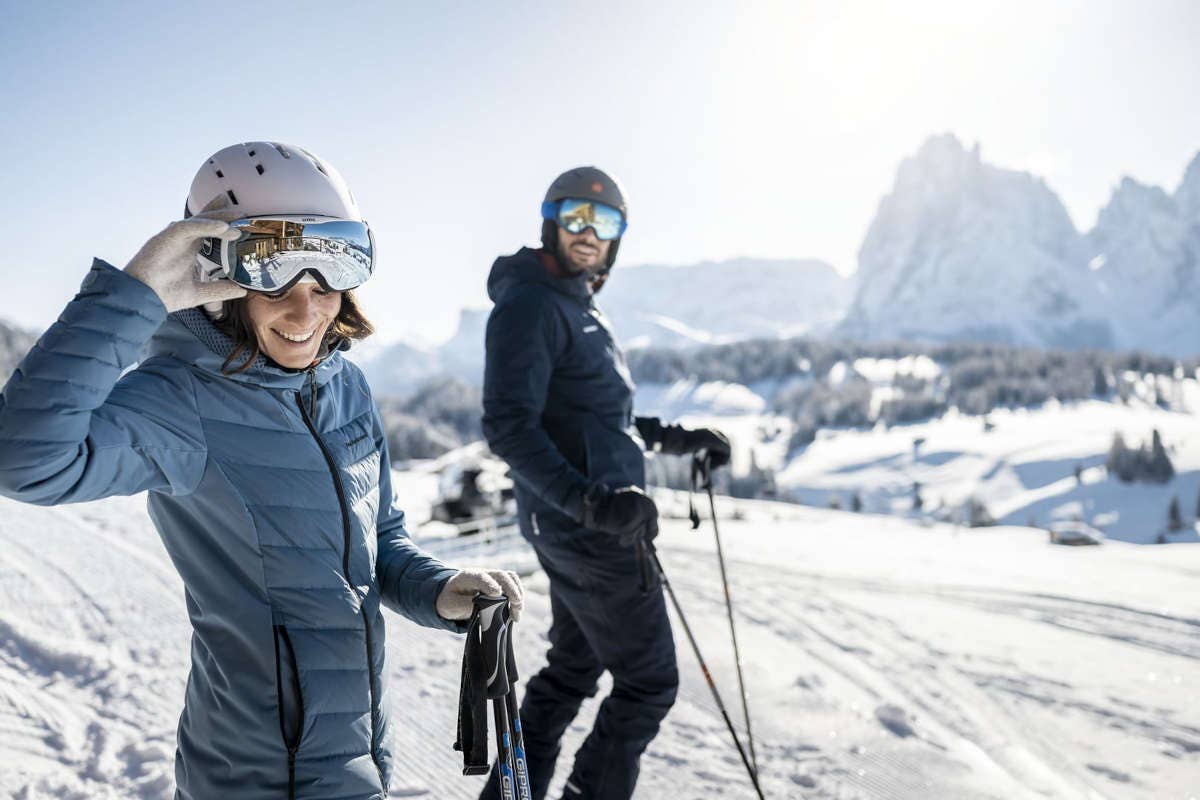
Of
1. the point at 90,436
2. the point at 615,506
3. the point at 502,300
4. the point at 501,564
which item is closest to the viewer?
the point at 90,436

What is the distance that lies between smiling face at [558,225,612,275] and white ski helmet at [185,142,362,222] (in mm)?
1459

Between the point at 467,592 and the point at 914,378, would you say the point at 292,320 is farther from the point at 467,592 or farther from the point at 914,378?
the point at 914,378

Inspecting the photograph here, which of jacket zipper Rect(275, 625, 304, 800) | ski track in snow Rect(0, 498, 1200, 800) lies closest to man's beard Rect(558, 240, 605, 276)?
jacket zipper Rect(275, 625, 304, 800)

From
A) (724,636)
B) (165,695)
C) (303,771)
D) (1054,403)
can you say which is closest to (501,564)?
(724,636)

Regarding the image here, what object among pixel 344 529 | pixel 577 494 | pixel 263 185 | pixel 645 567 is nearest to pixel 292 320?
pixel 263 185

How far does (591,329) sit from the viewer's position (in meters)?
2.95

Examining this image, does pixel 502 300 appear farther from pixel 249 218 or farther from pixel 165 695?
pixel 165 695

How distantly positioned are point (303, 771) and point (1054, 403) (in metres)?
143

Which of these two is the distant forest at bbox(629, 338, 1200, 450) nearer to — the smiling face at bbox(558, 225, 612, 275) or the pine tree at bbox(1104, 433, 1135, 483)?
the pine tree at bbox(1104, 433, 1135, 483)

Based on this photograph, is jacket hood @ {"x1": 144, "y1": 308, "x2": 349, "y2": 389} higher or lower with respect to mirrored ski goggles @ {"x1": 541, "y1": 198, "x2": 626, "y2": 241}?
lower

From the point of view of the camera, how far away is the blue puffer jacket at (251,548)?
4.53ft

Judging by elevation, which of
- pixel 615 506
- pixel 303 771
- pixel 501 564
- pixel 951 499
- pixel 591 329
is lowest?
pixel 951 499

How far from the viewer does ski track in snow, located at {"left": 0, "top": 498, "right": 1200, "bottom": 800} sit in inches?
142

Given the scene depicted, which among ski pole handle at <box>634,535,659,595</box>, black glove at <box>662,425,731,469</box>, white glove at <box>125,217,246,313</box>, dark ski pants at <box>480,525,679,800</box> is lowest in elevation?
dark ski pants at <box>480,525,679,800</box>
